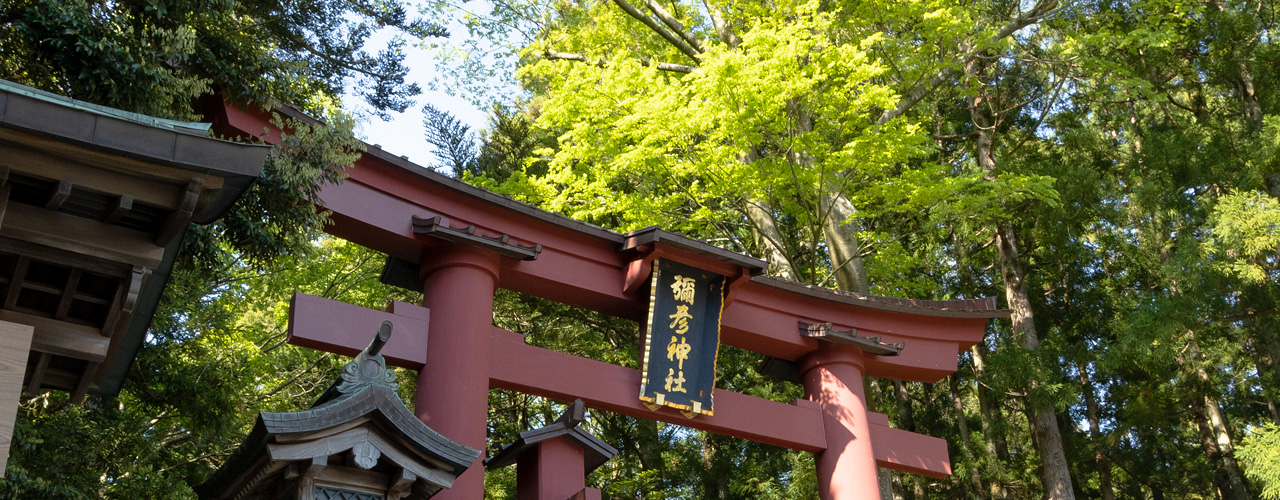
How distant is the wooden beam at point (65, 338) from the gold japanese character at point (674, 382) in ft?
13.8

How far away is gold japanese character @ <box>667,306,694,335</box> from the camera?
7.87 meters

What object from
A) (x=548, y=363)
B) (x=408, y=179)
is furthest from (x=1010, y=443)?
(x=408, y=179)

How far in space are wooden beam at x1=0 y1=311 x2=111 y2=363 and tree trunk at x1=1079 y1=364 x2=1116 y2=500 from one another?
13719 millimetres

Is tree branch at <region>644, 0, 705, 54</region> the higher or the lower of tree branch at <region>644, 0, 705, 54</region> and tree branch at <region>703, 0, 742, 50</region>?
the higher

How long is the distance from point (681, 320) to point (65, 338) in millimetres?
4576

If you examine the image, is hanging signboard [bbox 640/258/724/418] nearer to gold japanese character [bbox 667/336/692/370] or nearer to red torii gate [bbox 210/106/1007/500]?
gold japanese character [bbox 667/336/692/370]

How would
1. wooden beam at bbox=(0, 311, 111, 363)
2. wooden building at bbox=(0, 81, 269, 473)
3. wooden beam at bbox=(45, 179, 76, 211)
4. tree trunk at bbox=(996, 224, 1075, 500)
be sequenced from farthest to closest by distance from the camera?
tree trunk at bbox=(996, 224, 1075, 500) < wooden beam at bbox=(0, 311, 111, 363) < wooden beam at bbox=(45, 179, 76, 211) < wooden building at bbox=(0, 81, 269, 473)

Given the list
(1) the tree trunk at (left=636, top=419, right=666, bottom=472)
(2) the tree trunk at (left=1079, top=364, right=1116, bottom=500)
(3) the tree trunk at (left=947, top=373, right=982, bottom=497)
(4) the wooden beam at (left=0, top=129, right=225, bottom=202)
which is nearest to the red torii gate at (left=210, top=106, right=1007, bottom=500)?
(4) the wooden beam at (left=0, top=129, right=225, bottom=202)

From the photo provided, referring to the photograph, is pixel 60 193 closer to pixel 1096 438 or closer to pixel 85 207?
pixel 85 207

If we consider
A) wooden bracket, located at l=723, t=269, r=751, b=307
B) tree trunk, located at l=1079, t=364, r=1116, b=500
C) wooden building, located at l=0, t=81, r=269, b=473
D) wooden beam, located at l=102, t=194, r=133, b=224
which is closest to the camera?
wooden building, located at l=0, t=81, r=269, b=473

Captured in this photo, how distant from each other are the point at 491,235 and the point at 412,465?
9.70 feet

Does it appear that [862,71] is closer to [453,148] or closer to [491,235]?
[491,235]

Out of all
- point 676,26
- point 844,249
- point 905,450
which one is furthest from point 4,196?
point 676,26

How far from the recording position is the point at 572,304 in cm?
816
